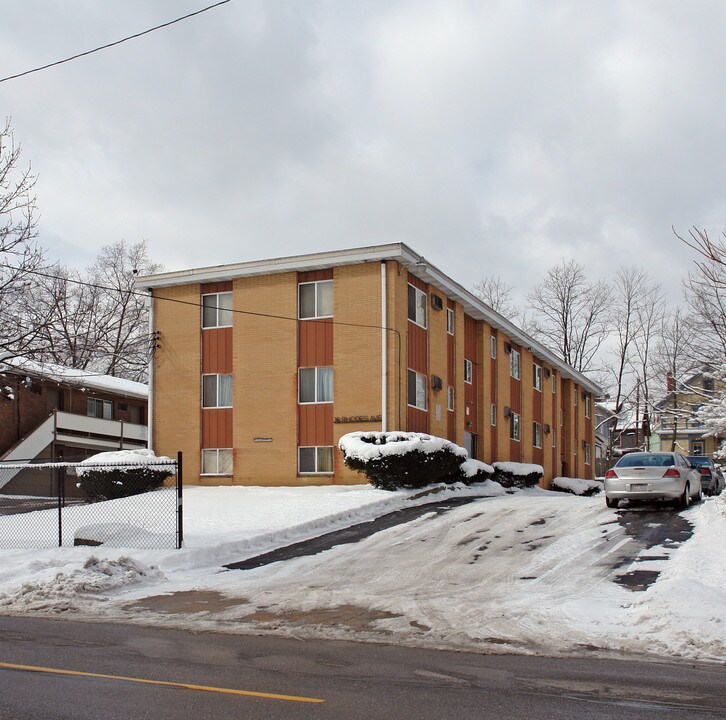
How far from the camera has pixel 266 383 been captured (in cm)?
2998

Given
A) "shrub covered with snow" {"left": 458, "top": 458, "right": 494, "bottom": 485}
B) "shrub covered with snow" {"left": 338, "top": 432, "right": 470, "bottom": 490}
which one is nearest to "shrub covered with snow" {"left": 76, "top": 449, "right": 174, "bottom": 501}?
"shrub covered with snow" {"left": 338, "top": 432, "right": 470, "bottom": 490}

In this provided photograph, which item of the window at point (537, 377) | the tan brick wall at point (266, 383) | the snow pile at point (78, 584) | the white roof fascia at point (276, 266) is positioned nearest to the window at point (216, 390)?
the tan brick wall at point (266, 383)

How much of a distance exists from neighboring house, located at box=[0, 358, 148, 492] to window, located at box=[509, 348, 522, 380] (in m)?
18.9

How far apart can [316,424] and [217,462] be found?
4146 mm

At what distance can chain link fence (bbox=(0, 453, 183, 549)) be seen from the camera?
16328mm

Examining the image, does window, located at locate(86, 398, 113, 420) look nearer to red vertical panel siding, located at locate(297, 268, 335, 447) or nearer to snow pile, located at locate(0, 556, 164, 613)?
red vertical panel siding, located at locate(297, 268, 335, 447)

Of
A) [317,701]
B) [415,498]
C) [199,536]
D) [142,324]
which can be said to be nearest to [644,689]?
[317,701]

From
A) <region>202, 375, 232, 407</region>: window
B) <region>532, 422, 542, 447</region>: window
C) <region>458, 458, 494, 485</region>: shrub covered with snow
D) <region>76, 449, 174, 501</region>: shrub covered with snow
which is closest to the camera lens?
<region>76, 449, 174, 501</region>: shrub covered with snow

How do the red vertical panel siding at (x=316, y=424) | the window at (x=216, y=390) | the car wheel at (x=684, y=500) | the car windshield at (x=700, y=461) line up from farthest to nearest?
the car windshield at (x=700, y=461)
the window at (x=216, y=390)
the red vertical panel siding at (x=316, y=424)
the car wheel at (x=684, y=500)

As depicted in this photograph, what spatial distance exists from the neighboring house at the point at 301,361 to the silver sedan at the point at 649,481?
8.51m

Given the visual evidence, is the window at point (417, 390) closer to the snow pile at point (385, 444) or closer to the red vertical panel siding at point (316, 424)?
the red vertical panel siding at point (316, 424)

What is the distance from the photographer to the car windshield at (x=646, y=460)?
20.8 meters

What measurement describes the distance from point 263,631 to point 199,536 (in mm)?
7888

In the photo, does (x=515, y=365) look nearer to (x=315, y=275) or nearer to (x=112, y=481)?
(x=315, y=275)
